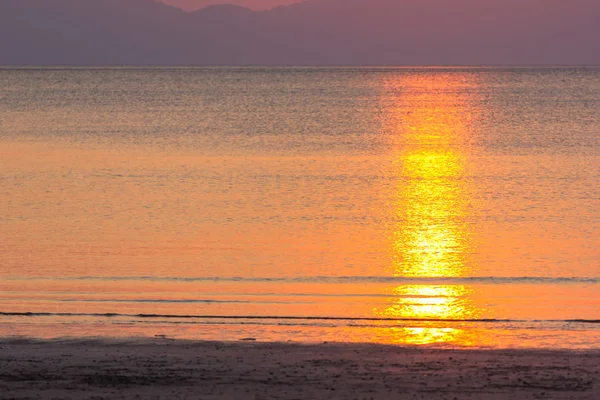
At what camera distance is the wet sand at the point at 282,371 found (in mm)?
11188

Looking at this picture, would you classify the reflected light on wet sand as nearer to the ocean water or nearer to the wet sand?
the ocean water

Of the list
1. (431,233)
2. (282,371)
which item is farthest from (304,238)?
(282,371)

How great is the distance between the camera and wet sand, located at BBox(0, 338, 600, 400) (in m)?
11.2

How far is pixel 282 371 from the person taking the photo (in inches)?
480

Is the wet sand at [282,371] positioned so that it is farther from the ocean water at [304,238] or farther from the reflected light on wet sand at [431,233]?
the reflected light on wet sand at [431,233]

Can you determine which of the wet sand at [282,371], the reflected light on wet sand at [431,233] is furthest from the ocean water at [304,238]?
the wet sand at [282,371]

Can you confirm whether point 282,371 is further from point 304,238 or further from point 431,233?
point 431,233

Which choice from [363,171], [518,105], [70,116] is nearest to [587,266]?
[363,171]

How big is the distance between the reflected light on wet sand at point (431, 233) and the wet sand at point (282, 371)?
1.71 meters

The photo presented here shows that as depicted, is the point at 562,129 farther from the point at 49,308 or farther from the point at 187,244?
the point at 49,308

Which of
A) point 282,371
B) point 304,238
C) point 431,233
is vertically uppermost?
point 431,233

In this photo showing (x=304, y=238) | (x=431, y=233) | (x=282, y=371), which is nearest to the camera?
(x=282, y=371)

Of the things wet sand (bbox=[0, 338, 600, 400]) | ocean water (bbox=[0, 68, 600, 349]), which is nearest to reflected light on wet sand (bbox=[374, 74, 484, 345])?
ocean water (bbox=[0, 68, 600, 349])

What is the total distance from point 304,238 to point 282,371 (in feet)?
43.6
